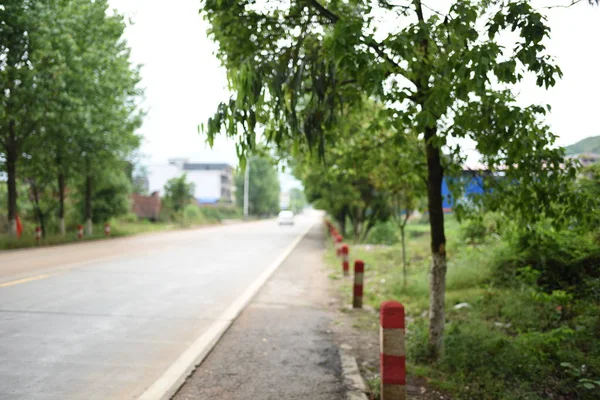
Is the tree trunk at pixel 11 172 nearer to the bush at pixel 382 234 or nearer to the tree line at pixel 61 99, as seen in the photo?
the tree line at pixel 61 99

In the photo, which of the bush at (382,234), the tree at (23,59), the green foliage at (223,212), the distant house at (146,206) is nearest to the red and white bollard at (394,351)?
the tree at (23,59)

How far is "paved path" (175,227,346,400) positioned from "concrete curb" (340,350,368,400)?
2.8 inches

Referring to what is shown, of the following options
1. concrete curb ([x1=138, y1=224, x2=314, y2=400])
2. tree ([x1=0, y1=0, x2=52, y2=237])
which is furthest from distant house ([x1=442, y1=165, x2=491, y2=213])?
tree ([x1=0, y1=0, x2=52, y2=237])

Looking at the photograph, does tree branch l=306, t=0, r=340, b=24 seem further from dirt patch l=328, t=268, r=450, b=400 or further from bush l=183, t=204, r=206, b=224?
bush l=183, t=204, r=206, b=224

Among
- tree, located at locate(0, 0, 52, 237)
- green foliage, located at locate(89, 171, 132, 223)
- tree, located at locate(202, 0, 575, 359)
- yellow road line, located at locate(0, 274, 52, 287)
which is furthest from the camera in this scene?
green foliage, located at locate(89, 171, 132, 223)

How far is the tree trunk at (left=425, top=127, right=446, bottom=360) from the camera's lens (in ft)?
18.3

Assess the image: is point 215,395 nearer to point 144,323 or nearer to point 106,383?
point 106,383

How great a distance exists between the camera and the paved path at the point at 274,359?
447cm

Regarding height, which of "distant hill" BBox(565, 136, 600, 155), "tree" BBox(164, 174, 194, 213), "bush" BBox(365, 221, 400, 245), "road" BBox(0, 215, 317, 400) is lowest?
"bush" BBox(365, 221, 400, 245)

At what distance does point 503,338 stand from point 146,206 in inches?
1683

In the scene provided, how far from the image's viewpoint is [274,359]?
215 inches

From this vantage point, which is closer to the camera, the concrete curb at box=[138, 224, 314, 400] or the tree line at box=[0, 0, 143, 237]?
the concrete curb at box=[138, 224, 314, 400]

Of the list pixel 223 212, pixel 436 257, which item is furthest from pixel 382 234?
pixel 223 212

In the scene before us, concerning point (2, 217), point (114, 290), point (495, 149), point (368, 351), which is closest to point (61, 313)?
point (114, 290)
